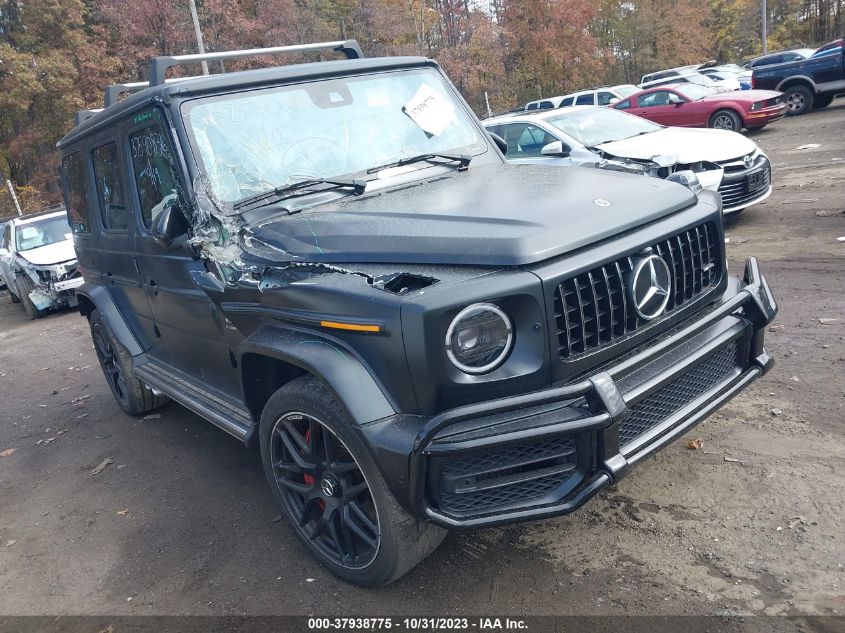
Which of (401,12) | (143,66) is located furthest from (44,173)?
(401,12)

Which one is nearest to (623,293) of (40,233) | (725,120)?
(40,233)

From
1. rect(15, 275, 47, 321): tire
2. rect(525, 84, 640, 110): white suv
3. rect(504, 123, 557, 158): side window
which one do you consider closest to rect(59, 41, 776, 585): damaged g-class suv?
rect(504, 123, 557, 158): side window

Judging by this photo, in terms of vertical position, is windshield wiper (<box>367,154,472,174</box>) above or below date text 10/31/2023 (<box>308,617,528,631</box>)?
above

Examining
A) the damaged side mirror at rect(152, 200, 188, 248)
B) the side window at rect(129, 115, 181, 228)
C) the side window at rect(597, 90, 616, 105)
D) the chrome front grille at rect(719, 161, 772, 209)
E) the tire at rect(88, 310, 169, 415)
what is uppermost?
the side window at rect(597, 90, 616, 105)

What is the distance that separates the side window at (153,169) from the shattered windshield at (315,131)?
8.0 inches

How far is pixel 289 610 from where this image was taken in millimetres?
2895

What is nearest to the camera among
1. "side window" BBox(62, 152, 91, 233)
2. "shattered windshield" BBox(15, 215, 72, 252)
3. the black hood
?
the black hood

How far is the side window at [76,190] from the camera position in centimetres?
491

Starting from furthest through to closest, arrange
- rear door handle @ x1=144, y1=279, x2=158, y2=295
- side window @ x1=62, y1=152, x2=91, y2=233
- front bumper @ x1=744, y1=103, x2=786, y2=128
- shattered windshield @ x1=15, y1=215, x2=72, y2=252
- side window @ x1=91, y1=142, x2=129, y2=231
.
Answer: front bumper @ x1=744, y1=103, x2=786, y2=128
shattered windshield @ x1=15, y1=215, x2=72, y2=252
side window @ x1=62, y1=152, x2=91, y2=233
side window @ x1=91, y1=142, x2=129, y2=231
rear door handle @ x1=144, y1=279, x2=158, y2=295

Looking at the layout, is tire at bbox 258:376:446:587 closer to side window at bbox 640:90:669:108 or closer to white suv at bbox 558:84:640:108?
side window at bbox 640:90:669:108

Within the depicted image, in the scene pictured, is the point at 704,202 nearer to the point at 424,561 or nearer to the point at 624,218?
the point at 624,218

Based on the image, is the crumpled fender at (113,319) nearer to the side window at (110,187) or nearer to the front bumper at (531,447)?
the side window at (110,187)

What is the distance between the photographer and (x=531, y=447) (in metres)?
2.35

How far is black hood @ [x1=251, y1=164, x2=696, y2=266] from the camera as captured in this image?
2.50m
